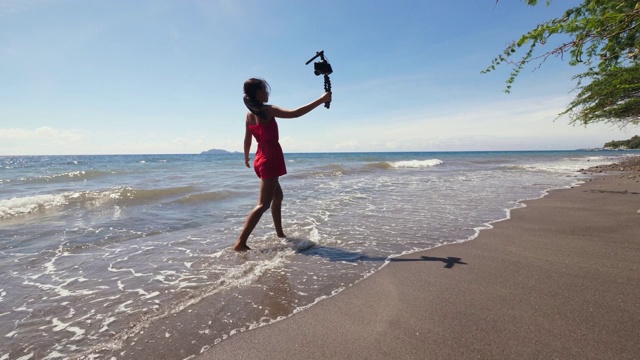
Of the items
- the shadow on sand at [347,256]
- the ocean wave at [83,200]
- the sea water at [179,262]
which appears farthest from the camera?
the ocean wave at [83,200]

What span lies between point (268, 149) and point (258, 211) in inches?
36.1

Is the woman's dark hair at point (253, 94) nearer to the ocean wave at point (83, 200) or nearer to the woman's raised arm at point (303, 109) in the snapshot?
the woman's raised arm at point (303, 109)

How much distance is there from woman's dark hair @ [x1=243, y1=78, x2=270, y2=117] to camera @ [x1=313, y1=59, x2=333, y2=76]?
750mm

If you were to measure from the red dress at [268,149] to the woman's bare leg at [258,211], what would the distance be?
5.0 inches

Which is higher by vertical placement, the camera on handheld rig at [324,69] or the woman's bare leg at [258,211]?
the camera on handheld rig at [324,69]

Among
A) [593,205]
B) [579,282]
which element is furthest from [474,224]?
[593,205]

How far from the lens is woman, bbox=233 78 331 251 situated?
4023 mm

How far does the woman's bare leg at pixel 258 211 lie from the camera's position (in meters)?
4.21

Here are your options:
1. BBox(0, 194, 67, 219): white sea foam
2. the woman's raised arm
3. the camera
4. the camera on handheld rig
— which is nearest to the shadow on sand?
the woman's raised arm

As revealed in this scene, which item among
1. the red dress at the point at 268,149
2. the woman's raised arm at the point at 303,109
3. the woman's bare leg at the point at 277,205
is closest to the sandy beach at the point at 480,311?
the woman's bare leg at the point at 277,205

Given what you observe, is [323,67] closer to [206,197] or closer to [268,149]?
[268,149]

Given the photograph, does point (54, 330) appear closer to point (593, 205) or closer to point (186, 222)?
point (186, 222)

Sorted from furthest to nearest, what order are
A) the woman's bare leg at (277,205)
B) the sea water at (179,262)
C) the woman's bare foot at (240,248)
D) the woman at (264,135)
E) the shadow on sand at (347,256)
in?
the woman's bare leg at (277,205), the woman's bare foot at (240,248), the woman at (264,135), the shadow on sand at (347,256), the sea water at (179,262)

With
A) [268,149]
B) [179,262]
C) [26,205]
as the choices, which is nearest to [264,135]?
[268,149]
